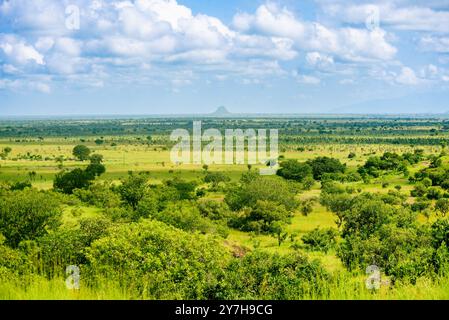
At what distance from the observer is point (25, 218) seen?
138 feet

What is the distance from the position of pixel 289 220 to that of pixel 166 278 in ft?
132

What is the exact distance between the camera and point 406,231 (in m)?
34.2

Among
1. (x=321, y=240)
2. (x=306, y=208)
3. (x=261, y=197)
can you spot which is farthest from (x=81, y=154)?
(x=321, y=240)

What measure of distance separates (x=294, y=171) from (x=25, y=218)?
5571 centimetres

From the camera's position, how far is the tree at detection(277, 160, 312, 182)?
295ft

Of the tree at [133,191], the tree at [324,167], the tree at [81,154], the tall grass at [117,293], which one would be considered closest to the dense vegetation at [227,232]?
the tall grass at [117,293]

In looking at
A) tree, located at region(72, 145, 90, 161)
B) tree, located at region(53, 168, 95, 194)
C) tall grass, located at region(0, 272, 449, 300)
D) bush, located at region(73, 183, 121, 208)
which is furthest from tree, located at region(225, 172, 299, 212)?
tree, located at region(72, 145, 90, 161)

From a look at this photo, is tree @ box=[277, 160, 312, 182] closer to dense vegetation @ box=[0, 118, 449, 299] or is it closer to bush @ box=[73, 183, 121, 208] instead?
dense vegetation @ box=[0, 118, 449, 299]

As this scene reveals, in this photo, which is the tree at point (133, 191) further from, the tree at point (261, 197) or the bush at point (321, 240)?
the bush at point (321, 240)

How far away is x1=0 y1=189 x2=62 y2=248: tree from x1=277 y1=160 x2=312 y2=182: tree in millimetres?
51826

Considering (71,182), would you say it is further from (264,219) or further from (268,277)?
(268,277)

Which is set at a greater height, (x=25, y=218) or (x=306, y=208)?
(x=25, y=218)
